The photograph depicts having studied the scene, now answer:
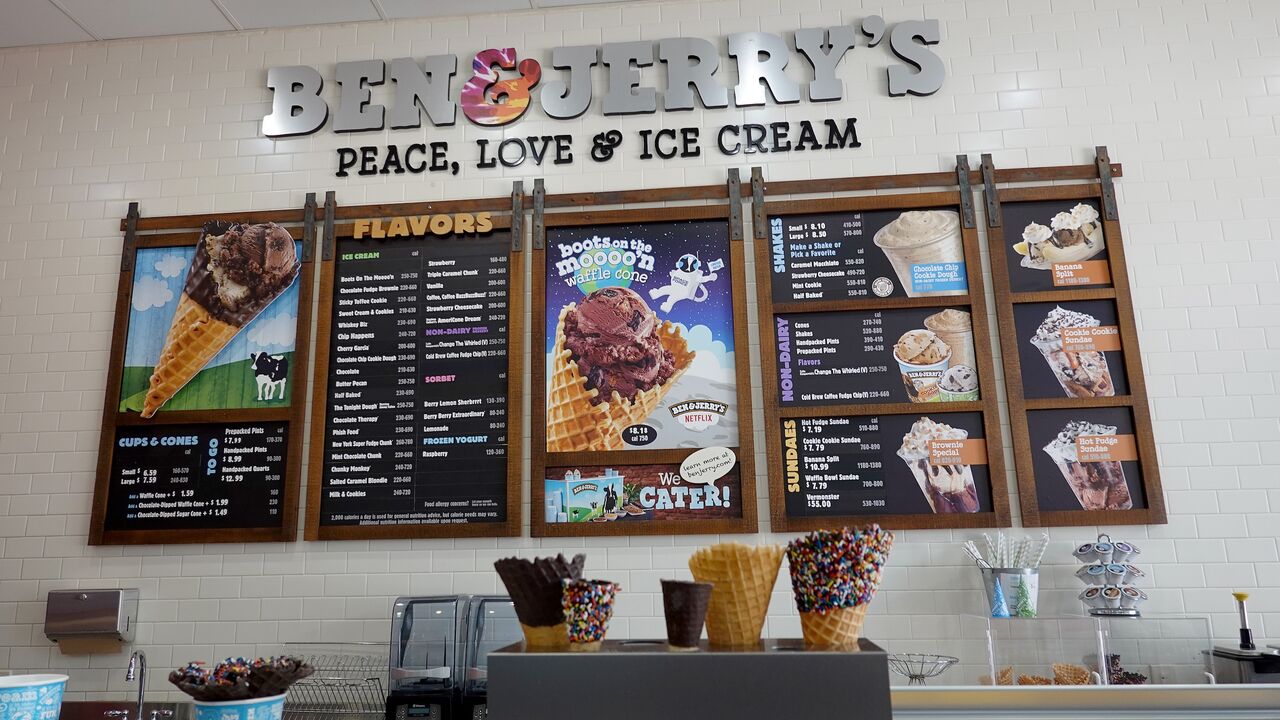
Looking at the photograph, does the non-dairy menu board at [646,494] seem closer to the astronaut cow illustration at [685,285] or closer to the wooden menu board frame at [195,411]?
the astronaut cow illustration at [685,285]

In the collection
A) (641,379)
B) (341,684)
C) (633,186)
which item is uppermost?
(633,186)

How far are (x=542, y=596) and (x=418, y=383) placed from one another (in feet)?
9.03

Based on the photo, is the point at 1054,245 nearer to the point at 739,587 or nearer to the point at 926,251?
the point at 926,251

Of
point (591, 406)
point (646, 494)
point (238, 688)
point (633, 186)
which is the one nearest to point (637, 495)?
point (646, 494)

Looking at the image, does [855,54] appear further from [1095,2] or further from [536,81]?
[536,81]

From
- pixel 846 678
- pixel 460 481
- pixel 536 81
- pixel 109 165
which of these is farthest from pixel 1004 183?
pixel 109 165

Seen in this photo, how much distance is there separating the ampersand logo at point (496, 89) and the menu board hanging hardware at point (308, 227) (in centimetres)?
89

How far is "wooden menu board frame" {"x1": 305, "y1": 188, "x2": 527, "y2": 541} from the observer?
3.97 m

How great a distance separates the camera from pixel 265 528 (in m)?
4.04

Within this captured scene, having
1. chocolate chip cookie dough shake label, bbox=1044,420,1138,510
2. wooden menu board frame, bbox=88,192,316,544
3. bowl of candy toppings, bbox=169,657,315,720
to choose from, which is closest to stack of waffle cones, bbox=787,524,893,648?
bowl of candy toppings, bbox=169,657,315,720

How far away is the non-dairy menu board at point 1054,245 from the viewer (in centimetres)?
402

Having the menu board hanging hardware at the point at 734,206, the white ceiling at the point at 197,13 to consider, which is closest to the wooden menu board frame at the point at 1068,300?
the menu board hanging hardware at the point at 734,206

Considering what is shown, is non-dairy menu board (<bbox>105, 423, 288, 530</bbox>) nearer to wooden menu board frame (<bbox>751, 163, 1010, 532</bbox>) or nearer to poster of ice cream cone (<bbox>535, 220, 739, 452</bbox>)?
poster of ice cream cone (<bbox>535, 220, 739, 452</bbox>)

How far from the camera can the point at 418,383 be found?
13.6ft
